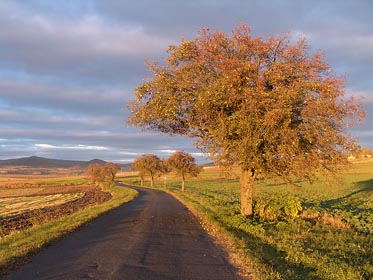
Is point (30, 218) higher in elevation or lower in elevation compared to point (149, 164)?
lower

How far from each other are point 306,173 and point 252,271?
963 centimetres

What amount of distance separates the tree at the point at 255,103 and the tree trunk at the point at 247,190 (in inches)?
22.4

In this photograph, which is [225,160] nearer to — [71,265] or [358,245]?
[358,245]

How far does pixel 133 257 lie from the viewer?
10898mm

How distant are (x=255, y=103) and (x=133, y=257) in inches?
301

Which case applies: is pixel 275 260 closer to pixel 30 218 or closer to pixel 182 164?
pixel 30 218

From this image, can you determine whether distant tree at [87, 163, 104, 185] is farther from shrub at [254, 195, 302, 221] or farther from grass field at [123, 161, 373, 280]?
grass field at [123, 161, 373, 280]

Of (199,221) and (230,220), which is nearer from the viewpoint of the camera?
(230,220)

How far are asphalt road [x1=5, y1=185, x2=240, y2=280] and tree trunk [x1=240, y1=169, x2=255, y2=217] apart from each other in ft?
12.7

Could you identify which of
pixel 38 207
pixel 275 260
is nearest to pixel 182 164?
pixel 38 207

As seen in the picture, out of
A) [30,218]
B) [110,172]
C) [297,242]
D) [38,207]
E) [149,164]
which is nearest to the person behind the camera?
[297,242]

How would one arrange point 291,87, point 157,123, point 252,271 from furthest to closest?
point 157,123 → point 291,87 → point 252,271

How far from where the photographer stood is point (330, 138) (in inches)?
637

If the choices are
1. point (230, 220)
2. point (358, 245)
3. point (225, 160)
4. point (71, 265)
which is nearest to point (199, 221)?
point (230, 220)
